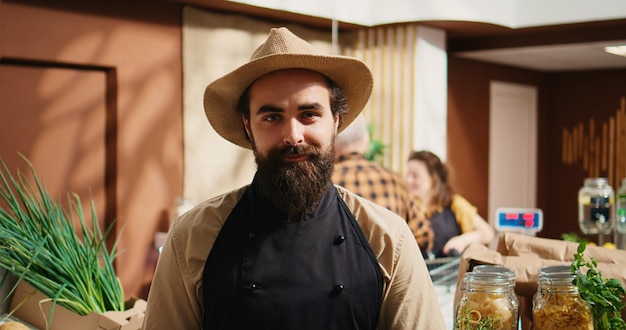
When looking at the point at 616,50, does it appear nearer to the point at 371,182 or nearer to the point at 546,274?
the point at 371,182

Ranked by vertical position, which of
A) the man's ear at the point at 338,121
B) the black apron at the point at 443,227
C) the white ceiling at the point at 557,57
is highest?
the white ceiling at the point at 557,57

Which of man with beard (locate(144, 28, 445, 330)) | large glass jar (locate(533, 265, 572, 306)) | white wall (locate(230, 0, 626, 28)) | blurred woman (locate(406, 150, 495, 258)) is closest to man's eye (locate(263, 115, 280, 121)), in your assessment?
man with beard (locate(144, 28, 445, 330))

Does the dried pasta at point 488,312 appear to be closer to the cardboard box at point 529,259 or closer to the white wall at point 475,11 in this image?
the cardboard box at point 529,259

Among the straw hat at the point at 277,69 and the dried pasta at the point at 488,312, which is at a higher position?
the straw hat at the point at 277,69

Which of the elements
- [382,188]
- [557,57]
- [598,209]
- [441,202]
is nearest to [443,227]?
[441,202]

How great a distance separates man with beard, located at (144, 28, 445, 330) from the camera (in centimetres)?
179

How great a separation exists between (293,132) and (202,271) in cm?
37

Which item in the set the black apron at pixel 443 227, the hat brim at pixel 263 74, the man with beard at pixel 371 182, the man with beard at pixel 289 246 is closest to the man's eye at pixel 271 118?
the man with beard at pixel 289 246

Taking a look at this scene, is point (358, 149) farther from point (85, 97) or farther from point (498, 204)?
point (498, 204)

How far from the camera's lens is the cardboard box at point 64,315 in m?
2.17

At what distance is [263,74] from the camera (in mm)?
1876

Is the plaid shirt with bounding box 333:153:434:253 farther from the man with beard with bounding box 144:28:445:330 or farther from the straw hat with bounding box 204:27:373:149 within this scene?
the man with beard with bounding box 144:28:445:330

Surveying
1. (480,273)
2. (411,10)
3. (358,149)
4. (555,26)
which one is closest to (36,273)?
(480,273)

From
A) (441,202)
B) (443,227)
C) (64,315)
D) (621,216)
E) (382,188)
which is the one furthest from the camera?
(441,202)
